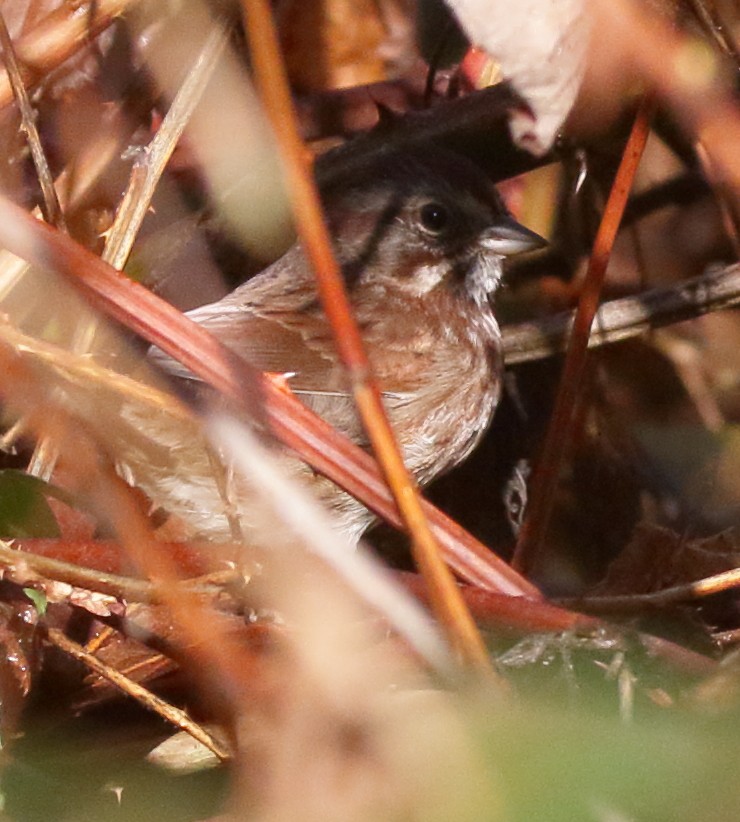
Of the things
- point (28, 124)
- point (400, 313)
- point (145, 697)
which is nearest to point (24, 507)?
point (145, 697)

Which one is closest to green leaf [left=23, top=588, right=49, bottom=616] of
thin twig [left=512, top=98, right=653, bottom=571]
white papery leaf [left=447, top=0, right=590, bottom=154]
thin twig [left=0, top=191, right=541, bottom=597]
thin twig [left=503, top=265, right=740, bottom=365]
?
thin twig [left=0, top=191, right=541, bottom=597]

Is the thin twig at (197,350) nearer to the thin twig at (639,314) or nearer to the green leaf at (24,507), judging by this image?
the green leaf at (24,507)

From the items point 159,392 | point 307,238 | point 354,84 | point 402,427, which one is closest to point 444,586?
point 307,238

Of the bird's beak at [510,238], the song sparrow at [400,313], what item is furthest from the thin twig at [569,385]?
the bird's beak at [510,238]

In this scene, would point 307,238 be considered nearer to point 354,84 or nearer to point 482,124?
point 482,124

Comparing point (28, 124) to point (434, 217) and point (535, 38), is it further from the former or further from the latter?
point (434, 217)
